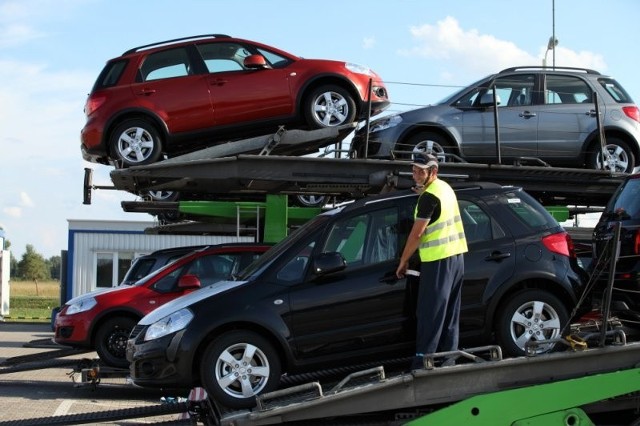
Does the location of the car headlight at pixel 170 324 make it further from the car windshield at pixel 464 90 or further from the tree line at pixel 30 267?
the tree line at pixel 30 267

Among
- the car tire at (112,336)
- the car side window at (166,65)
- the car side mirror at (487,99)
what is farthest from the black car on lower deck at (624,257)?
the car tire at (112,336)

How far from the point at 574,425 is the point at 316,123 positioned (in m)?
5.84

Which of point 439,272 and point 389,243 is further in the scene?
point 389,243

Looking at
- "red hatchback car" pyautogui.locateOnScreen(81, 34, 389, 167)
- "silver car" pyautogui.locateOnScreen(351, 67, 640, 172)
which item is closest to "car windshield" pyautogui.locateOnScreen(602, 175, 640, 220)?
"silver car" pyautogui.locateOnScreen(351, 67, 640, 172)

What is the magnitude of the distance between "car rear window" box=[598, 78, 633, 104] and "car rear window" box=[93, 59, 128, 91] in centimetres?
605

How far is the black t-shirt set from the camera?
Result: 265 inches

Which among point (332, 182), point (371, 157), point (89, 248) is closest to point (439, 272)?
point (332, 182)

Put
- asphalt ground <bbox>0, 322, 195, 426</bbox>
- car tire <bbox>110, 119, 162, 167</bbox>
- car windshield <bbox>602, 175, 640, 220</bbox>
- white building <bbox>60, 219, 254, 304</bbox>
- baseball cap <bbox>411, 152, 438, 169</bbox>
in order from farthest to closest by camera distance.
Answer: white building <bbox>60, 219, 254, 304</bbox>, car tire <bbox>110, 119, 162, 167</bbox>, asphalt ground <bbox>0, 322, 195, 426</bbox>, car windshield <bbox>602, 175, 640, 220</bbox>, baseball cap <bbox>411, 152, 438, 169</bbox>

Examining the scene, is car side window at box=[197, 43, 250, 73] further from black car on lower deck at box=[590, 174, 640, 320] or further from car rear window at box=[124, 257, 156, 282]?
black car on lower deck at box=[590, 174, 640, 320]

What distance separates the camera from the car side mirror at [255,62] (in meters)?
10.8

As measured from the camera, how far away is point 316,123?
35.8ft

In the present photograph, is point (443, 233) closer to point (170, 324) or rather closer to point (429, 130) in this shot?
point (170, 324)

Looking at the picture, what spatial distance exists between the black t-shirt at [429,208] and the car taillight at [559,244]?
115 centimetres

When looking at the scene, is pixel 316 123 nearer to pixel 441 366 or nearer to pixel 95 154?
pixel 95 154
